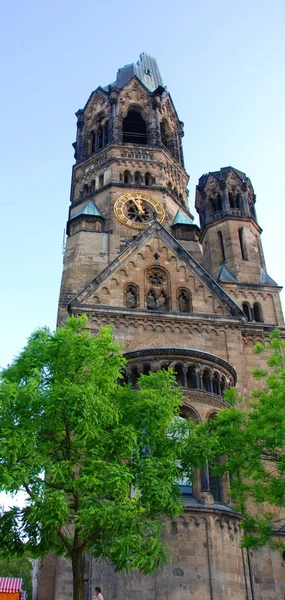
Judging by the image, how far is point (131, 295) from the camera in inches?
1168

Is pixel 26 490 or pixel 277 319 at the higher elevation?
pixel 277 319

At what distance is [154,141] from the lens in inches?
1629

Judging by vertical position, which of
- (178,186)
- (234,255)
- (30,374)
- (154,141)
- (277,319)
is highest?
(154,141)

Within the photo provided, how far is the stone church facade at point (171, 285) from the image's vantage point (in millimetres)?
22141

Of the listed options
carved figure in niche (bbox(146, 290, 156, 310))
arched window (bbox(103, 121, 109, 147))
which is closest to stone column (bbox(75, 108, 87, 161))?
arched window (bbox(103, 121, 109, 147))

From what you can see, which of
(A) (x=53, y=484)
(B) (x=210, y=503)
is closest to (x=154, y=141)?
(B) (x=210, y=503)

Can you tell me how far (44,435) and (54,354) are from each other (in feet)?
7.71

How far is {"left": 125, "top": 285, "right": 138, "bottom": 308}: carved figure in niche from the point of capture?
96.1 ft

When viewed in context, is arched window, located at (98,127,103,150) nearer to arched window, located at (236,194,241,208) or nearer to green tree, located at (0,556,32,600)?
arched window, located at (236,194,241,208)

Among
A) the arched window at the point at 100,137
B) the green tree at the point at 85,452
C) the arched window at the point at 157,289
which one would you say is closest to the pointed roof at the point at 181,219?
the arched window at the point at 157,289

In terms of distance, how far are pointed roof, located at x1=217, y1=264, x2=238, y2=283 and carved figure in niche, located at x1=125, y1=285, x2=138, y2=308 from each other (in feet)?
19.5

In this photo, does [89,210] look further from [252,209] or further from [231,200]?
[252,209]

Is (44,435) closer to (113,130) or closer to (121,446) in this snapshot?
(121,446)

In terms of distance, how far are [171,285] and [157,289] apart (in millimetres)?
744
